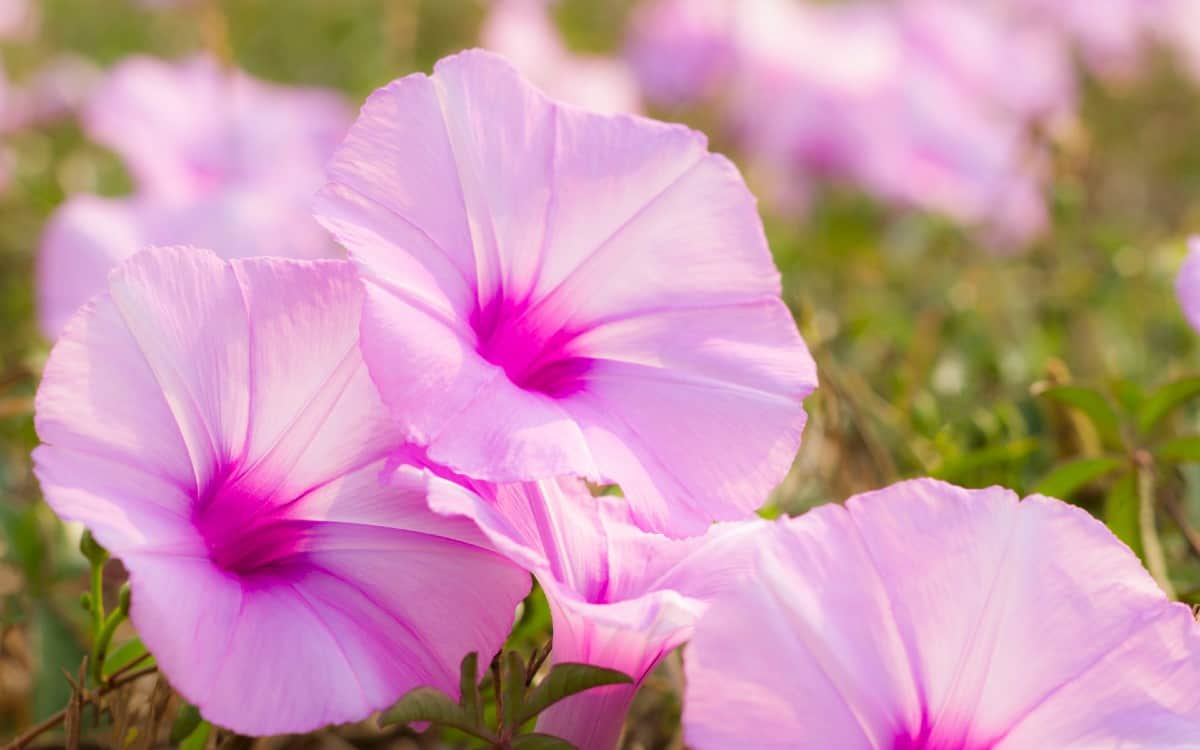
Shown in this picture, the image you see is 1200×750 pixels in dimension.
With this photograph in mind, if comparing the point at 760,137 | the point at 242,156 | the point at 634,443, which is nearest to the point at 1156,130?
the point at 760,137

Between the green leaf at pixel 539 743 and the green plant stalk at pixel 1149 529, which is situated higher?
the green plant stalk at pixel 1149 529

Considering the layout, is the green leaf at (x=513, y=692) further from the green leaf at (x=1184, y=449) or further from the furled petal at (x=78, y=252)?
the furled petal at (x=78, y=252)

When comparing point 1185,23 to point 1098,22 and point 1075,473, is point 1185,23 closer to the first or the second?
point 1098,22

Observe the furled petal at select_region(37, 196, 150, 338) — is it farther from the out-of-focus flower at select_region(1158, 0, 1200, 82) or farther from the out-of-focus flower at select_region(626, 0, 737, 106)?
the out-of-focus flower at select_region(1158, 0, 1200, 82)

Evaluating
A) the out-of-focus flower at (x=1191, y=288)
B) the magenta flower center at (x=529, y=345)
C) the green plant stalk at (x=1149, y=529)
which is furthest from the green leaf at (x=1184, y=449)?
the magenta flower center at (x=529, y=345)

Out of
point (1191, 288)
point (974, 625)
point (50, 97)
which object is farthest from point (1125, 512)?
point (50, 97)

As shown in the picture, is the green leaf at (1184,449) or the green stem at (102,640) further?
the green leaf at (1184,449)

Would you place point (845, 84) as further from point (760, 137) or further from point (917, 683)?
point (917, 683)
